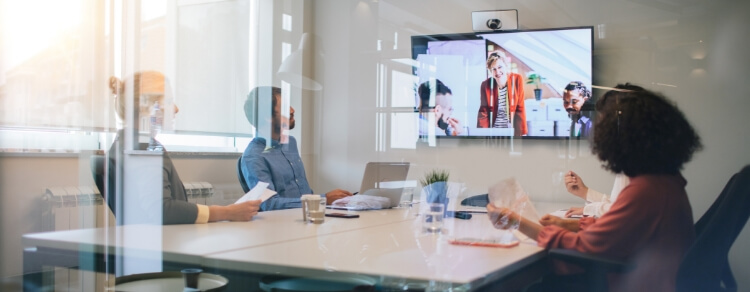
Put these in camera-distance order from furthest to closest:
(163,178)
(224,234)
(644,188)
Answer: (163,178)
(224,234)
(644,188)

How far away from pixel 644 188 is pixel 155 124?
5.72 ft

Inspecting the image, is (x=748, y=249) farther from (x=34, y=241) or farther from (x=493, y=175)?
(x=34, y=241)

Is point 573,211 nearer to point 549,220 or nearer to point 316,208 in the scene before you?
point 549,220

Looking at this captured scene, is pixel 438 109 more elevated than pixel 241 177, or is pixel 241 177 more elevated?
pixel 438 109

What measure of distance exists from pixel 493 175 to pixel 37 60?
1.96m

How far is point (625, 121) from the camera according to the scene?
4.33 ft

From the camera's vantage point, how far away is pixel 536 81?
1.44 metres

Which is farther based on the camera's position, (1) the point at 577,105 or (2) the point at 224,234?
(2) the point at 224,234

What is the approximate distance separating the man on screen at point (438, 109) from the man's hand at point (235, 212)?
670mm

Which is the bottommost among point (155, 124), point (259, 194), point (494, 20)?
point (259, 194)

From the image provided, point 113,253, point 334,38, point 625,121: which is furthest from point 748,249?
point 113,253

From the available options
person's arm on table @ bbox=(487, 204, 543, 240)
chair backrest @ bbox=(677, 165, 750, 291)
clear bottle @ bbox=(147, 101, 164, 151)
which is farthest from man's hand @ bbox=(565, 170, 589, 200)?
clear bottle @ bbox=(147, 101, 164, 151)

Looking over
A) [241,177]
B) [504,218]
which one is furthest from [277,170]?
[504,218]

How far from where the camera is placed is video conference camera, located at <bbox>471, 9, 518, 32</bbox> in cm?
148
